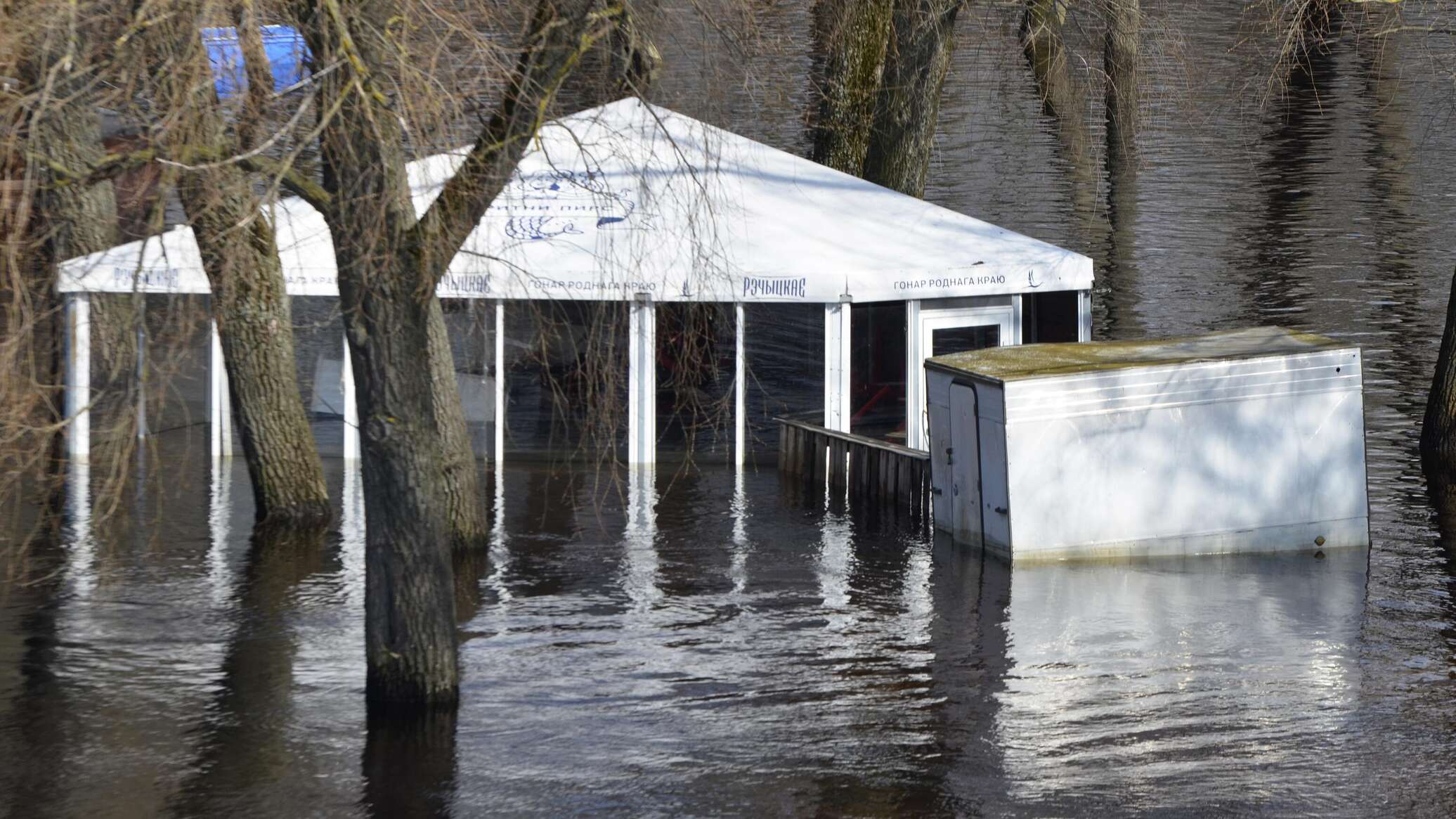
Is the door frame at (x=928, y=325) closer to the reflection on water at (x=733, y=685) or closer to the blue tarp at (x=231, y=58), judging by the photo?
the reflection on water at (x=733, y=685)

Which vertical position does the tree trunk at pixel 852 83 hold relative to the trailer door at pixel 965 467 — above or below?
above

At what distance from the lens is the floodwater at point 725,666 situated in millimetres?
7855

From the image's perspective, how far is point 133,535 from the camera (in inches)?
525

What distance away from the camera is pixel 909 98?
1891 centimetres

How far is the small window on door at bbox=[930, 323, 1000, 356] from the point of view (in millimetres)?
16641

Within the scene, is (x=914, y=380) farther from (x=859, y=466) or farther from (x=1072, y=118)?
(x=1072, y=118)

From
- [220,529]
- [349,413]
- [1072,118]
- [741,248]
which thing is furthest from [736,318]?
[1072,118]

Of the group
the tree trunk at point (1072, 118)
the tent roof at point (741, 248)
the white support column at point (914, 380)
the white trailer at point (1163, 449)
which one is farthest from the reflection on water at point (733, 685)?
the tree trunk at point (1072, 118)

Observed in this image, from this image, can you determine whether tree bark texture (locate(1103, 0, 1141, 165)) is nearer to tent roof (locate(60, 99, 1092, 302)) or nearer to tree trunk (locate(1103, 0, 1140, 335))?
tree trunk (locate(1103, 0, 1140, 335))

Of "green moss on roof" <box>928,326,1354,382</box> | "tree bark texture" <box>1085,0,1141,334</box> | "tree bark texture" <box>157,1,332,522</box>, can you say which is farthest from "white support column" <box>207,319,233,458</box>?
"tree bark texture" <box>1085,0,1141,334</box>

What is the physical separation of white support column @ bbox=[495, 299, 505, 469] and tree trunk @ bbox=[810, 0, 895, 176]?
16.4 feet

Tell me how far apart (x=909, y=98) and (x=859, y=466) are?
553cm

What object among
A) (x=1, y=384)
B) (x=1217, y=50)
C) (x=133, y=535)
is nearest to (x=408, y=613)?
(x=1, y=384)

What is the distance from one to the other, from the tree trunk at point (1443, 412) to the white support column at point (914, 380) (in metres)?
4.59
